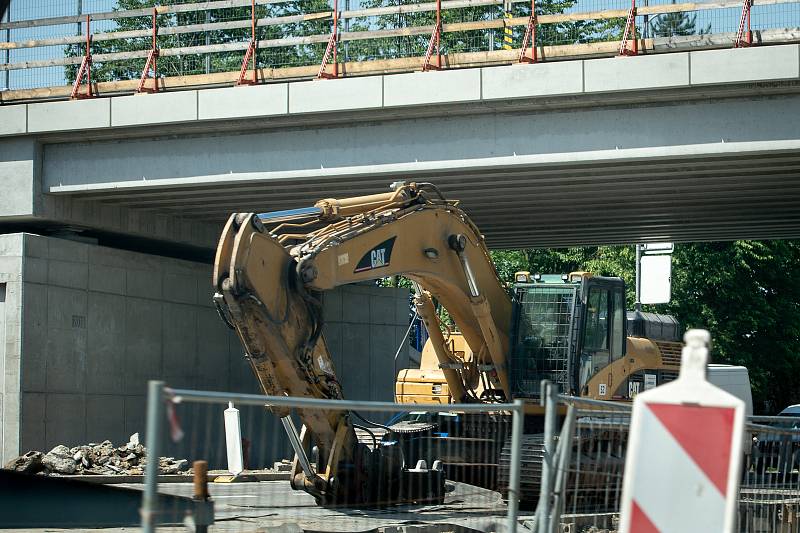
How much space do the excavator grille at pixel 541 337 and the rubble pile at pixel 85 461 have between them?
663 cm

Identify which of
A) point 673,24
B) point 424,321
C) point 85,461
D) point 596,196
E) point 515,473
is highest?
point 673,24

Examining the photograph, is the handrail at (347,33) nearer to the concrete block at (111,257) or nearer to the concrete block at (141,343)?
the concrete block at (111,257)

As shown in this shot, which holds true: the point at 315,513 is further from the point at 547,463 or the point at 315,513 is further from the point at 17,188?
the point at 17,188

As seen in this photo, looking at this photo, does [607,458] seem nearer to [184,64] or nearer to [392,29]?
[392,29]

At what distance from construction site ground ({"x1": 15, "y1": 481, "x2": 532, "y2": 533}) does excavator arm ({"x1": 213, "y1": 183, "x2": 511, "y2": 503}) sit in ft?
1.82

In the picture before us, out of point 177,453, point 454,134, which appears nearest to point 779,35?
point 454,134

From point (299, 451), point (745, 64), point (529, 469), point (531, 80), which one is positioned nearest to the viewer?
point (299, 451)

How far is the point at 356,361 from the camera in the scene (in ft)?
103

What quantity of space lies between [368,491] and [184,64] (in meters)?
13.0

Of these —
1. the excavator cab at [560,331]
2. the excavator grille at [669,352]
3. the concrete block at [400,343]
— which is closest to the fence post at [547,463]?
the excavator cab at [560,331]

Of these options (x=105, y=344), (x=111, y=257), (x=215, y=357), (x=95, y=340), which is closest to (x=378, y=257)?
(x=95, y=340)

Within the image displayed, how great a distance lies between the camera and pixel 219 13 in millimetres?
22984

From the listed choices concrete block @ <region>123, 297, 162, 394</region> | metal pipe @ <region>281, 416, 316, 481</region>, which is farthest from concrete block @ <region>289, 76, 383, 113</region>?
metal pipe @ <region>281, 416, 316, 481</region>

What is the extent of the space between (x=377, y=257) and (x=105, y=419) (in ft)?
36.2
